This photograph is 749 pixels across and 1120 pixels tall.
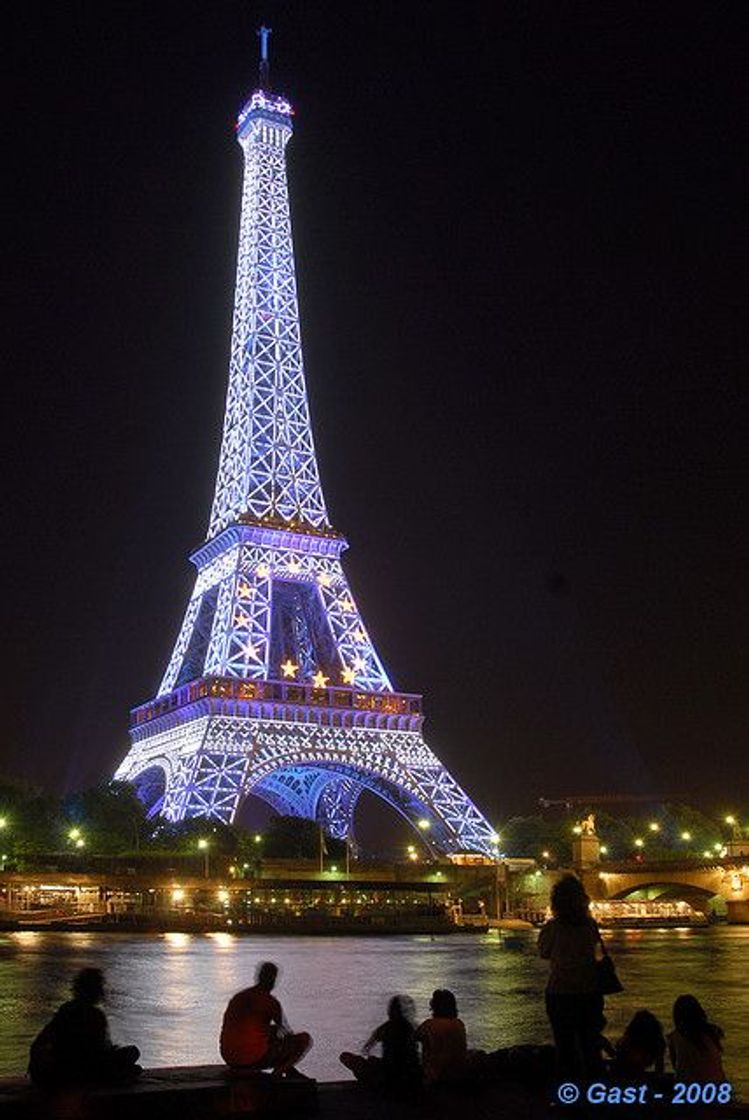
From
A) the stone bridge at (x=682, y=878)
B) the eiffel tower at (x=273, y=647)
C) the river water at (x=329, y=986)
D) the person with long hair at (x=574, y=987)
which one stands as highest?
the eiffel tower at (x=273, y=647)

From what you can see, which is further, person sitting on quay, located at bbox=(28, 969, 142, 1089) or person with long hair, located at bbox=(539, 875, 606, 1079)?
person with long hair, located at bbox=(539, 875, 606, 1079)

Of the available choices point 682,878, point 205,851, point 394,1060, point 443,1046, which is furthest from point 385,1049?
point 682,878

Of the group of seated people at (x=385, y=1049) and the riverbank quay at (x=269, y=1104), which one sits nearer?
the riverbank quay at (x=269, y=1104)

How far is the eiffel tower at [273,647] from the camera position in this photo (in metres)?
77.5

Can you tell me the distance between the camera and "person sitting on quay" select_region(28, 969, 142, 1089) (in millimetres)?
9289

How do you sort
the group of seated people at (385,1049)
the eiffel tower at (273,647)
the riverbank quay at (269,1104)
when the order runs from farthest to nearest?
the eiffel tower at (273,647) → the group of seated people at (385,1049) → the riverbank quay at (269,1104)

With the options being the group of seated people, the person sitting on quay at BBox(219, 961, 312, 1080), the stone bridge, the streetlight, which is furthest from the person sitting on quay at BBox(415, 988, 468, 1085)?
the stone bridge

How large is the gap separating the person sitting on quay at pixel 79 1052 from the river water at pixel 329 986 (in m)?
4.33

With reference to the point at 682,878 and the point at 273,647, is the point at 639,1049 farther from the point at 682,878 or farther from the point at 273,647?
the point at 273,647

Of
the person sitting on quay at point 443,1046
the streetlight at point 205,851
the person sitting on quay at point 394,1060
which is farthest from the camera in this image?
the streetlight at point 205,851

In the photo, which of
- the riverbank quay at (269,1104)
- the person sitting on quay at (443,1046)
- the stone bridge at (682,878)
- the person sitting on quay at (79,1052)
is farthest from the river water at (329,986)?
the stone bridge at (682,878)

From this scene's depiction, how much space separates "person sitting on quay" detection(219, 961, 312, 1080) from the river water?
3163 mm

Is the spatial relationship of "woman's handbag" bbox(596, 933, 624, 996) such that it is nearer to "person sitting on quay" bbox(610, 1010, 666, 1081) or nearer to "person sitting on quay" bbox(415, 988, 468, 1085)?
"person sitting on quay" bbox(610, 1010, 666, 1081)

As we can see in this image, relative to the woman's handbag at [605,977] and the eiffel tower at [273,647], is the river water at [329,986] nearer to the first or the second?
the woman's handbag at [605,977]
